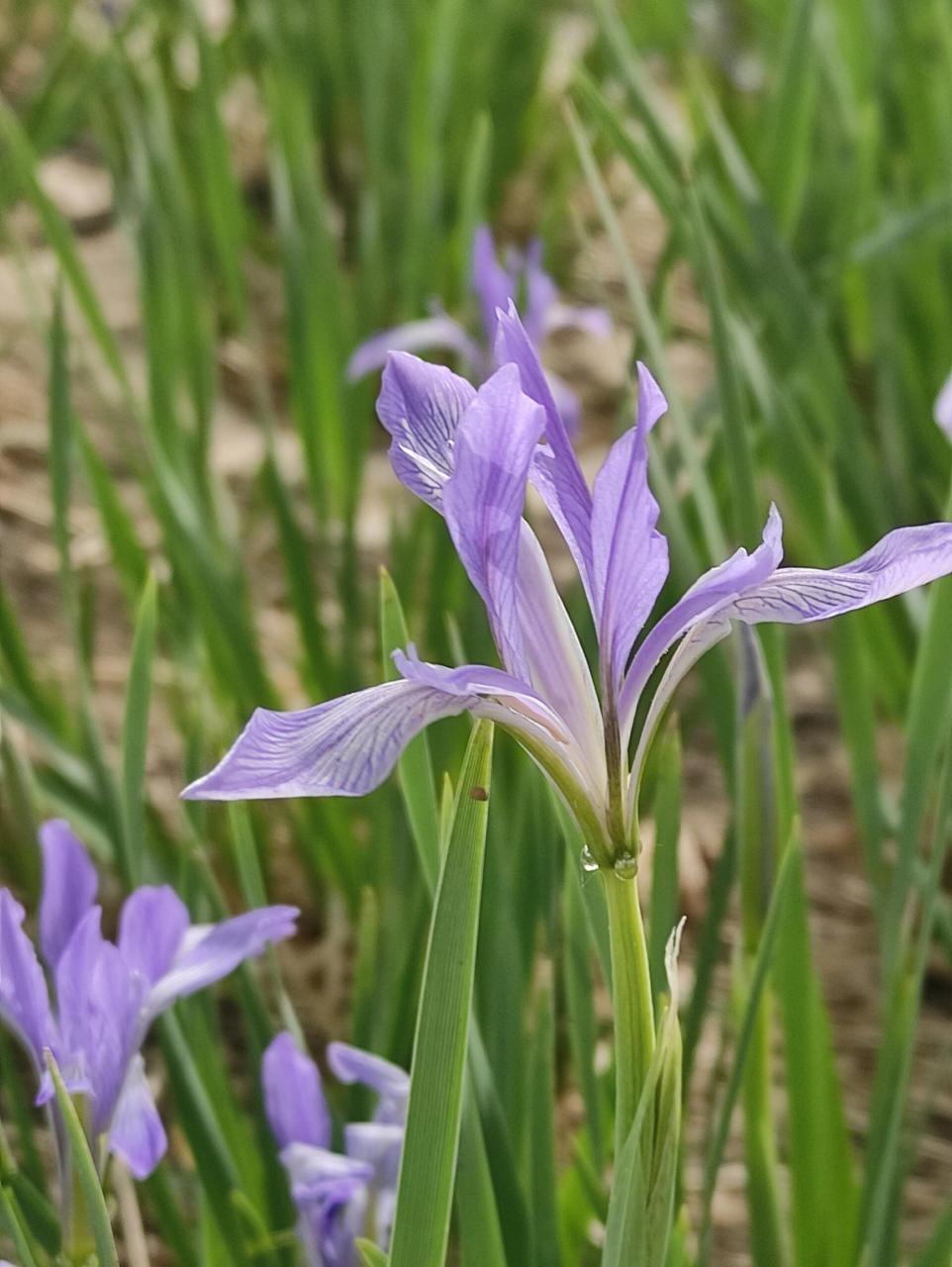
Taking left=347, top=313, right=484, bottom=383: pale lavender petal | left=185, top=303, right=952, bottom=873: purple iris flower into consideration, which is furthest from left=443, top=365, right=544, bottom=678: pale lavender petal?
left=347, top=313, right=484, bottom=383: pale lavender petal

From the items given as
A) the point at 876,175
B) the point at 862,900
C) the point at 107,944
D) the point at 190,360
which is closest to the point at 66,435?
the point at 107,944

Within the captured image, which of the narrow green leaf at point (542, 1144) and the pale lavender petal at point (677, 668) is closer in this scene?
the pale lavender petal at point (677, 668)

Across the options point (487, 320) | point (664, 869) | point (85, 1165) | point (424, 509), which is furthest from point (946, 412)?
point (487, 320)

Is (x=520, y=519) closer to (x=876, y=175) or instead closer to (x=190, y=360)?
(x=190, y=360)

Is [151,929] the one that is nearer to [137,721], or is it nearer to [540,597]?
[137,721]

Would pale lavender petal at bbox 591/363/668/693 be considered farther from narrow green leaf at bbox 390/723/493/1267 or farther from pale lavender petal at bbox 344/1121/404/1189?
pale lavender petal at bbox 344/1121/404/1189

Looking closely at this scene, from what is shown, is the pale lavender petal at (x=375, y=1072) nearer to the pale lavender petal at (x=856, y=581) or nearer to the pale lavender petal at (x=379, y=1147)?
the pale lavender petal at (x=379, y=1147)

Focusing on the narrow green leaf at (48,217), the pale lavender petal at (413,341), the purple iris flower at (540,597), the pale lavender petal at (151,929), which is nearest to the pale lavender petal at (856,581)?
the purple iris flower at (540,597)
